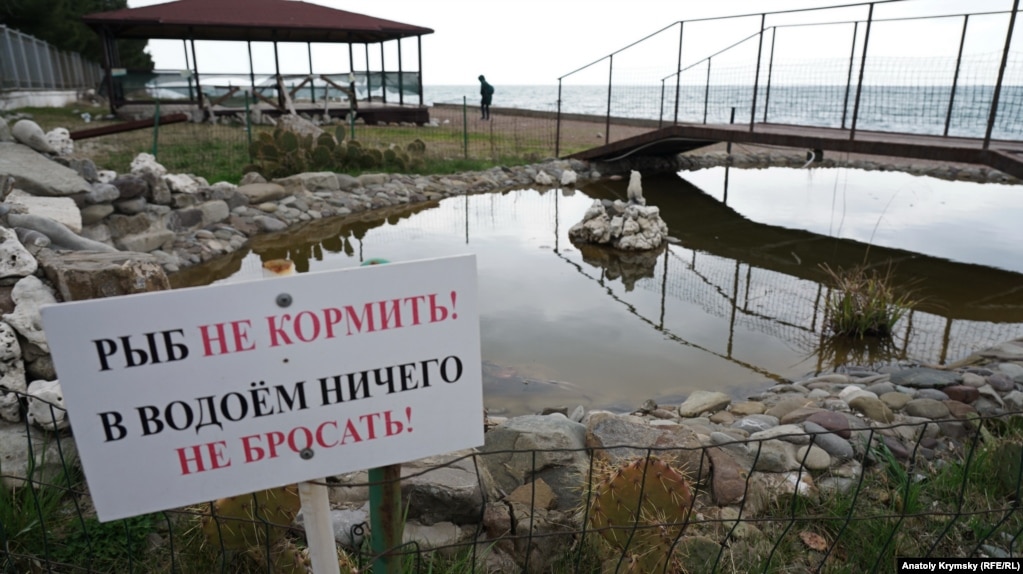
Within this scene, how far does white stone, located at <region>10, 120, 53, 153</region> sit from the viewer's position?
6.24 m

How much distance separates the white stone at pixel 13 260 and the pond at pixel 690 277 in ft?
9.10

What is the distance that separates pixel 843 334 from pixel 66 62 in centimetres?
2856

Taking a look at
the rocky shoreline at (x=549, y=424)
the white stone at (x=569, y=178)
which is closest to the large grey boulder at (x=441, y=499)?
the rocky shoreline at (x=549, y=424)

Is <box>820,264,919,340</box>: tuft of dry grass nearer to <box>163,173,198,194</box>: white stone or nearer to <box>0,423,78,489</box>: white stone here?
<box>0,423,78,489</box>: white stone

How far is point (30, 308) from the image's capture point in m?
3.32

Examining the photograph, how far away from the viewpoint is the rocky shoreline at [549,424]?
95.3 inches

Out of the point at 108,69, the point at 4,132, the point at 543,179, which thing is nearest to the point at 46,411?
the point at 4,132

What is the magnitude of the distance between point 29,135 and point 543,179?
877 cm

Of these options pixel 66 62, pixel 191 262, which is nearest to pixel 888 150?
pixel 191 262

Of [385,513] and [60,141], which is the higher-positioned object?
[60,141]

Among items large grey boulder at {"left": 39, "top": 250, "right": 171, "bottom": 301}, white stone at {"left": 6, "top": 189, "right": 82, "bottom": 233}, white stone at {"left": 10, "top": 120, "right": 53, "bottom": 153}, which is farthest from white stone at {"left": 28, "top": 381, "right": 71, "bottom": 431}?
white stone at {"left": 10, "top": 120, "right": 53, "bottom": 153}

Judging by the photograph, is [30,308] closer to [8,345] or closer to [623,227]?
[8,345]

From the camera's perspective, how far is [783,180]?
1451cm

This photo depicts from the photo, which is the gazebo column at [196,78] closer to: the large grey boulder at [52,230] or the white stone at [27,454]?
the large grey boulder at [52,230]
